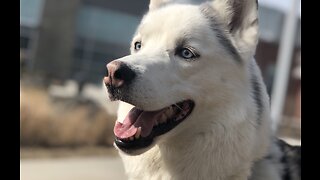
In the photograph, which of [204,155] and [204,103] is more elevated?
[204,103]

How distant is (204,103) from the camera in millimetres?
2994

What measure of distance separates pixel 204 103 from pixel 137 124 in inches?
16.4

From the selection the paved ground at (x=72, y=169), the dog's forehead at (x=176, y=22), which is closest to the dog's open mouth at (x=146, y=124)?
the dog's forehead at (x=176, y=22)

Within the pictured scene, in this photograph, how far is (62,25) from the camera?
28.3 metres

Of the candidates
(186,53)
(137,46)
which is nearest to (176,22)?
(186,53)

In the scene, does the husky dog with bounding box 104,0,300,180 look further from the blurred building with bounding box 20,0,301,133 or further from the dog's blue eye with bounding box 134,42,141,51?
the blurred building with bounding box 20,0,301,133

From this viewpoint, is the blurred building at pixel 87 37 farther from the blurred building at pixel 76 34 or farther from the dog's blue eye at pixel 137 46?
the dog's blue eye at pixel 137 46

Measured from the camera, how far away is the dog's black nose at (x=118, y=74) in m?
2.59

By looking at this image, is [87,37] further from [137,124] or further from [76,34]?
[137,124]

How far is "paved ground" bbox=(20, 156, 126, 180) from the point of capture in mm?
7996

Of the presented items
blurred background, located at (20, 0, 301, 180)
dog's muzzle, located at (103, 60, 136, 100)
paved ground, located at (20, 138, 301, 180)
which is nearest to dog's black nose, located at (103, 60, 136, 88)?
dog's muzzle, located at (103, 60, 136, 100)

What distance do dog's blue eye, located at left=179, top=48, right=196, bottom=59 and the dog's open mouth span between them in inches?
10.2
